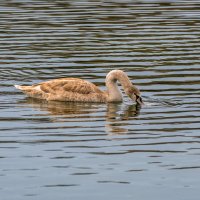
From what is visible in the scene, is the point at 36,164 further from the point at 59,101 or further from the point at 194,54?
the point at 194,54

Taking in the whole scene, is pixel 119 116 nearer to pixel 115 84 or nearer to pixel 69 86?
pixel 115 84

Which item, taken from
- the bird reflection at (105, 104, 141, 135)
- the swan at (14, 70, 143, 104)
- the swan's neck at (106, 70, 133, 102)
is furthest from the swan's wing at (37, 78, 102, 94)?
the bird reflection at (105, 104, 141, 135)

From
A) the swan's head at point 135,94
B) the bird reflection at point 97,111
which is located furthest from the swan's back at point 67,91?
the swan's head at point 135,94

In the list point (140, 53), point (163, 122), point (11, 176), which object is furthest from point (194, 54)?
point (11, 176)

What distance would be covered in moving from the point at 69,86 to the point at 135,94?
4.41ft

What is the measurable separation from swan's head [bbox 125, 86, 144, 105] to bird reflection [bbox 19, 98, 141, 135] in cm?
9

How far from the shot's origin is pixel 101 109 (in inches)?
778

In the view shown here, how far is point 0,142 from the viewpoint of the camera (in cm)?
1630

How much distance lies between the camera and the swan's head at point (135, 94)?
1991 centimetres

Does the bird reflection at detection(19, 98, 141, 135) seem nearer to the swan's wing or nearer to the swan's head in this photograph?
the swan's head

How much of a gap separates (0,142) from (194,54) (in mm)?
9310

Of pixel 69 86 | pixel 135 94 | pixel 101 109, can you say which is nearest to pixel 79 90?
pixel 69 86

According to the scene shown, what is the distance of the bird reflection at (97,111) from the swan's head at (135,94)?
0.09 metres

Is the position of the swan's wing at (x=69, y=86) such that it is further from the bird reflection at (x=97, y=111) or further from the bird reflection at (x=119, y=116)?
the bird reflection at (x=119, y=116)
